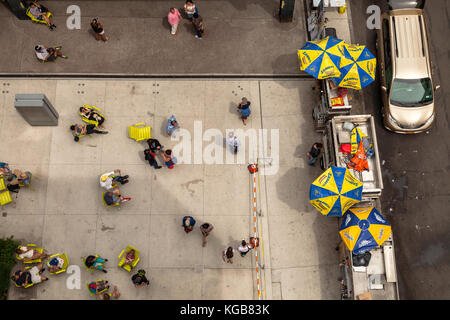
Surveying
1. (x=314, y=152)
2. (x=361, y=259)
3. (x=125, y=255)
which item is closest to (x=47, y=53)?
(x=125, y=255)

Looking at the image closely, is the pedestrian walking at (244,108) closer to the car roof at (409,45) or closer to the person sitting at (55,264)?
the car roof at (409,45)

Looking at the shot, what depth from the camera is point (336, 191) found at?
38.9 ft

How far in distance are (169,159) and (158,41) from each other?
5.99 meters

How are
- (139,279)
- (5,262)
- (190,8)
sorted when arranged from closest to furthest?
(139,279), (5,262), (190,8)

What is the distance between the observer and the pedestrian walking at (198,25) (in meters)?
16.0

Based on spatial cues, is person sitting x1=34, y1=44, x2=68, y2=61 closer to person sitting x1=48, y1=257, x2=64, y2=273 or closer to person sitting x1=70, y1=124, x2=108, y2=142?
person sitting x1=70, y1=124, x2=108, y2=142

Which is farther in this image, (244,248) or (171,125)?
(171,125)

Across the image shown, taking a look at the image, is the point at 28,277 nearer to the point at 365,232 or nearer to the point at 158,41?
the point at 158,41

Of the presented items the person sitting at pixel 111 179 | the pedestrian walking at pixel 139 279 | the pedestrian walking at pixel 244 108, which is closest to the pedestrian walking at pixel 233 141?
the pedestrian walking at pixel 244 108

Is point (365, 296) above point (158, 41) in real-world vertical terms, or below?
below

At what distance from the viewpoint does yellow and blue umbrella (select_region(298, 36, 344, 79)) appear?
13.4 m

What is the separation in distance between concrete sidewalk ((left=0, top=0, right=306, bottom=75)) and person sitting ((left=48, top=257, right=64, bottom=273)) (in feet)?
26.1

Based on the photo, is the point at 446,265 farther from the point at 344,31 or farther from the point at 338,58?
the point at 344,31
